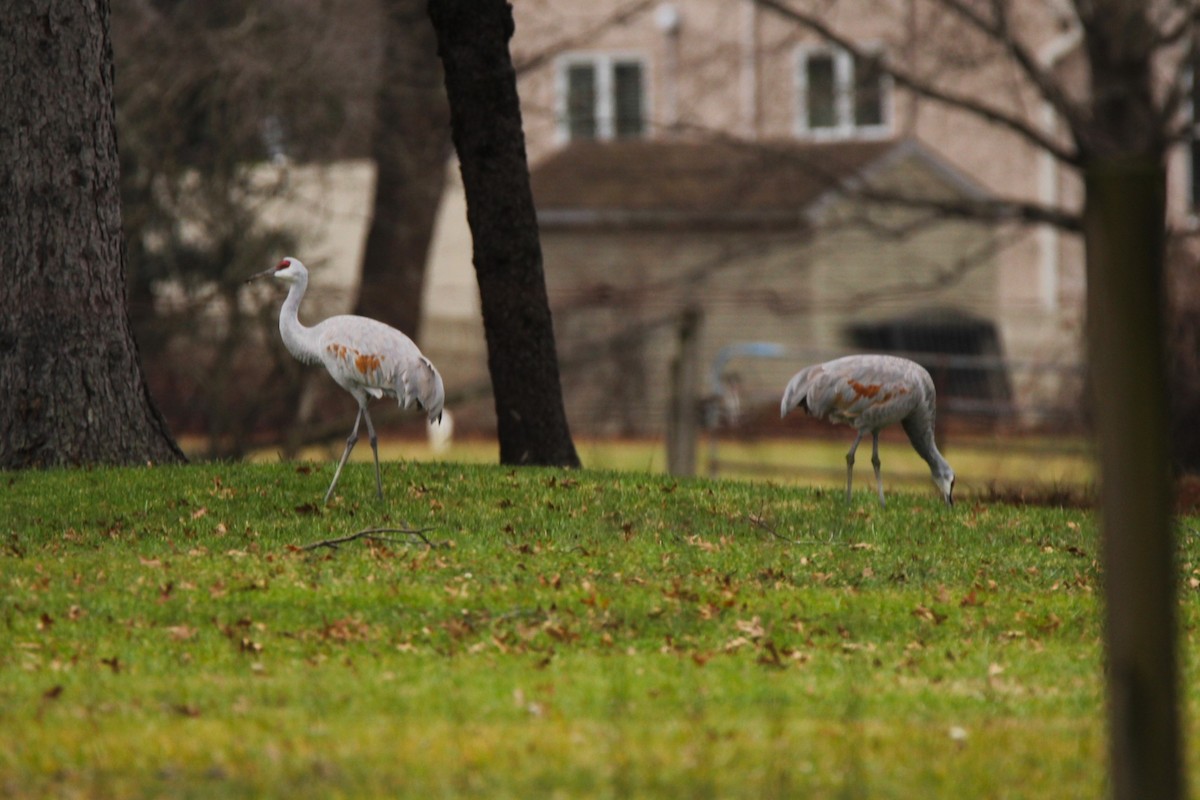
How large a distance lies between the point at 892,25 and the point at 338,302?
15577 millimetres

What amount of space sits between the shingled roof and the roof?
0.02 metres

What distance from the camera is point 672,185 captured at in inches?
1337

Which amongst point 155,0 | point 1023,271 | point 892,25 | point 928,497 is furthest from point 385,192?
point 928,497

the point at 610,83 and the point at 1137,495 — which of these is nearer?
the point at 1137,495

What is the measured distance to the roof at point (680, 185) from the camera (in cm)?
3262

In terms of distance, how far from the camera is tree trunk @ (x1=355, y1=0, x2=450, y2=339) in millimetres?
26172

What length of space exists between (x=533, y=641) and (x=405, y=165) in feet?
63.6

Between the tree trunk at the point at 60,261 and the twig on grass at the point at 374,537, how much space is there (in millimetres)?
2820

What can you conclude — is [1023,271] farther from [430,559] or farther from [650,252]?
[430,559]

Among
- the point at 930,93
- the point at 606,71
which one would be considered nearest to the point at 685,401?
the point at 930,93

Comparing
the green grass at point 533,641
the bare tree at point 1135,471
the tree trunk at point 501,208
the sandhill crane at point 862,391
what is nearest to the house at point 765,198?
the tree trunk at point 501,208

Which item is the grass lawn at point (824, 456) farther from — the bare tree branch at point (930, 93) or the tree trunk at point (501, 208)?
the tree trunk at point (501, 208)

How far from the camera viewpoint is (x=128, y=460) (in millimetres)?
12203

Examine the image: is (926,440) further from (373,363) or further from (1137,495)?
(1137,495)
